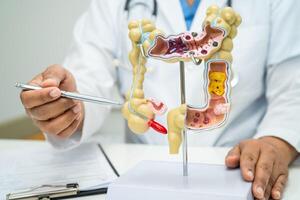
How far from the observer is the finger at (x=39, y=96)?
1.59 feet

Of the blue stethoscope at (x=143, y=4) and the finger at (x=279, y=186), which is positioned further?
the blue stethoscope at (x=143, y=4)

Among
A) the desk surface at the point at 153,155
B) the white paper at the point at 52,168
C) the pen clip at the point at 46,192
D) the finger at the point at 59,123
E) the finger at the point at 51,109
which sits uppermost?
the finger at the point at 51,109

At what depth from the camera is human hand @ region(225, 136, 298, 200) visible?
17.2 inches

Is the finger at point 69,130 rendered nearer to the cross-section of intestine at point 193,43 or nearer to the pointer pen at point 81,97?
the pointer pen at point 81,97

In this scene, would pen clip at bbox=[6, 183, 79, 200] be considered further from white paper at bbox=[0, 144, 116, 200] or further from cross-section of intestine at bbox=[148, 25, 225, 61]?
cross-section of intestine at bbox=[148, 25, 225, 61]

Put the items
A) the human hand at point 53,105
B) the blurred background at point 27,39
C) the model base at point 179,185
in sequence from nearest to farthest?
the model base at point 179,185 < the human hand at point 53,105 < the blurred background at point 27,39

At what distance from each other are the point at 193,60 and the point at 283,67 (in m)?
0.35

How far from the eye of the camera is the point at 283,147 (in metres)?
0.56

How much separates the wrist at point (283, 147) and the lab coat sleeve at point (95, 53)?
1.17 feet

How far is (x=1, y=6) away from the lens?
123cm

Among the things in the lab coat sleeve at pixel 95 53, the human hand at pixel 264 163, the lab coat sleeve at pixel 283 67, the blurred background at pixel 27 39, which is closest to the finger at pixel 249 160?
the human hand at pixel 264 163

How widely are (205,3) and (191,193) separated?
1.50 ft

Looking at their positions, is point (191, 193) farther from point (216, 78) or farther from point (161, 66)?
point (161, 66)

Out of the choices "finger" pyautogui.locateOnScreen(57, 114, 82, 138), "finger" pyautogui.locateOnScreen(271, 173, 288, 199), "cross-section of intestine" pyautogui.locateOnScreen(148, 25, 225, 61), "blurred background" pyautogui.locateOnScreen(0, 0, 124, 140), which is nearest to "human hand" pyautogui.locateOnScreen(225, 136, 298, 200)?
"finger" pyautogui.locateOnScreen(271, 173, 288, 199)
